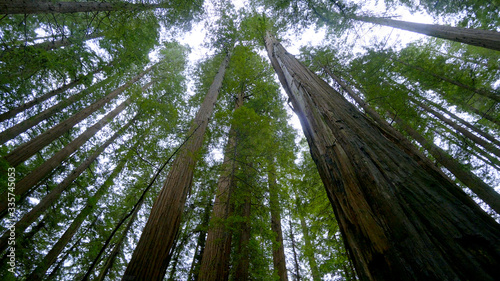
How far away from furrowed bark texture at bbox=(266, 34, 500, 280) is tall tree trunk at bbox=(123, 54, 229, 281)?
2.69 metres

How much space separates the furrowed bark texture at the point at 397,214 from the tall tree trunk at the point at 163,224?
2.69 metres

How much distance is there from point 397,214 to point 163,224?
3.18 metres

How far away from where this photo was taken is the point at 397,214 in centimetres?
93

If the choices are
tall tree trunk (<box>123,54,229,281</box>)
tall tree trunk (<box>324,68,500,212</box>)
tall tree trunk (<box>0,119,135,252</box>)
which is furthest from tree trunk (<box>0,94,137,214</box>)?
tall tree trunk (<box>324,68,500,212</box>)

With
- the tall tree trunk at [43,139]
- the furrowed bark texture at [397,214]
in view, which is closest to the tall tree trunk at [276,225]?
the furrowed bark texture at [397,214]

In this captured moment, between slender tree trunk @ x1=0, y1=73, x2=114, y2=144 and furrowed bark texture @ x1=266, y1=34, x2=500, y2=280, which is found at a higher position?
slender tree trunk @ x1=0, y1=73, x2=114, y2=144

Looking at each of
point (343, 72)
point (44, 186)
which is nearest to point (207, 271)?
point (44, 186)

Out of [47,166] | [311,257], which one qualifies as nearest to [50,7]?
[47,166]

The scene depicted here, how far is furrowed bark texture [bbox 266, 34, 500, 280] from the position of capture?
711 mm

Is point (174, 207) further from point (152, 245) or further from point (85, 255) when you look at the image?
point (85, 255)

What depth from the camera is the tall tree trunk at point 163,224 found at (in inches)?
101

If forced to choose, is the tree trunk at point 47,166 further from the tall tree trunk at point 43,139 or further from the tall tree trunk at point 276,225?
the tall tree trunk at point 276,225

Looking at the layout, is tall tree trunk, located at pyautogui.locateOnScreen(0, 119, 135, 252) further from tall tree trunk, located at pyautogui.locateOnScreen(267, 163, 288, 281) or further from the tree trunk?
tall tree trunk, located at pyautogui.locateOnScreen(267, 163, 288, 281)

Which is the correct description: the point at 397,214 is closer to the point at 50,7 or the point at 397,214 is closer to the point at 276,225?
the point at 50,7
